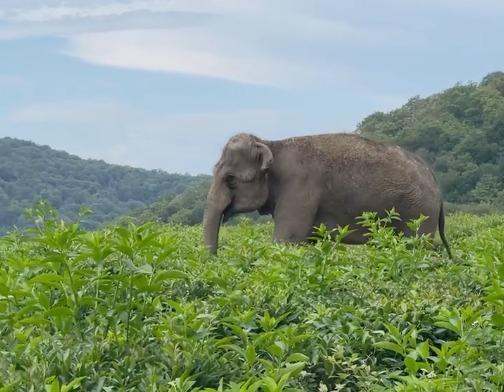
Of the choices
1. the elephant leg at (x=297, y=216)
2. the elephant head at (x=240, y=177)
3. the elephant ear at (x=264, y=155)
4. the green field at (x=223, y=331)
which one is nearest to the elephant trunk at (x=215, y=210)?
the elephant head at (x=240, y=177)

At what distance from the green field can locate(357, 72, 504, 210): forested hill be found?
2697cm

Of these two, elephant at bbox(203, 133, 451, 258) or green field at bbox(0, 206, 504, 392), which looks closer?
green field at bbox(0, 206, 504, 392)

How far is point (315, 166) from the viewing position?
12281 mm

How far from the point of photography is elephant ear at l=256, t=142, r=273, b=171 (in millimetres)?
12109

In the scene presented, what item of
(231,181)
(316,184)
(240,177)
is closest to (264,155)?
(240,177)

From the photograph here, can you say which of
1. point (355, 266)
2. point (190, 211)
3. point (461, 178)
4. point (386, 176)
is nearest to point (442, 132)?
point (461, 178)

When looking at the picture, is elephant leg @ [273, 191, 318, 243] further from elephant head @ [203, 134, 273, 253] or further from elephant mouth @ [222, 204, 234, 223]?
elephant mouth @ [222, 204, 234, 223]

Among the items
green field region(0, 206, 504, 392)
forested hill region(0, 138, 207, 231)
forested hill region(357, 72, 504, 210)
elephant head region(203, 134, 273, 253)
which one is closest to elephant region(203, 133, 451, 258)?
elephant head region(203, 134, 273, 253)

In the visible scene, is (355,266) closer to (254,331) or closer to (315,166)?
(254,331)

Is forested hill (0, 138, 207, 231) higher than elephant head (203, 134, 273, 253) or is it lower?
lower

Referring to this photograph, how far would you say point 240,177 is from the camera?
12.2 m

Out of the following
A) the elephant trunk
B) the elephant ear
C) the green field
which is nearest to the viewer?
the green field

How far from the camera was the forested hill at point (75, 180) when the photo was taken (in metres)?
69.7

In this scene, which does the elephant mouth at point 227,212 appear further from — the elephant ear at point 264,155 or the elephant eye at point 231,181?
the elephant ear at point 264,155
